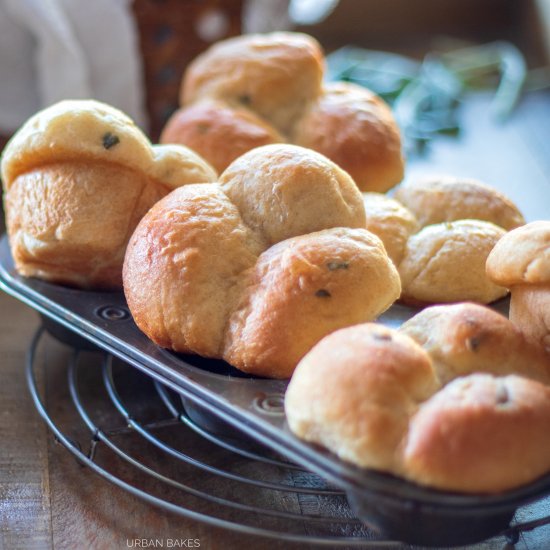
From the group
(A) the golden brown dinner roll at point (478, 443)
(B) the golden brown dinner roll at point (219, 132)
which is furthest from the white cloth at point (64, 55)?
(A) the golden brown dinner roll at point (478, 443)

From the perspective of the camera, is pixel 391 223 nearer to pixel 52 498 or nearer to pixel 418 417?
pixel 418 417

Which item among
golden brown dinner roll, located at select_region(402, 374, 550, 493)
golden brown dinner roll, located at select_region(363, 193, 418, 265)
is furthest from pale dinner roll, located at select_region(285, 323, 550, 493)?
golden brown dinner roll, located at select_region(363, 193, 418, 265)

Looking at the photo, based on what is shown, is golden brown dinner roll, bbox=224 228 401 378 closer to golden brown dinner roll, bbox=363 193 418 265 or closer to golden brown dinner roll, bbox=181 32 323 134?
golden brown dinner roll, bbox=363 193 418 265

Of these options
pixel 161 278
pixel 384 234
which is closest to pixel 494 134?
pixel 384 234

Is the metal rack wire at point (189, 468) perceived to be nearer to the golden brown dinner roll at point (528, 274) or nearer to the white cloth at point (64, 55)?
the golden brown dinner roll at point (528, 274)

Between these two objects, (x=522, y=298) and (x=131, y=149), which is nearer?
(x=522, y=298)

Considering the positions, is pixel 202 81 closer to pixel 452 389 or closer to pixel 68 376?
pixel 68 376
